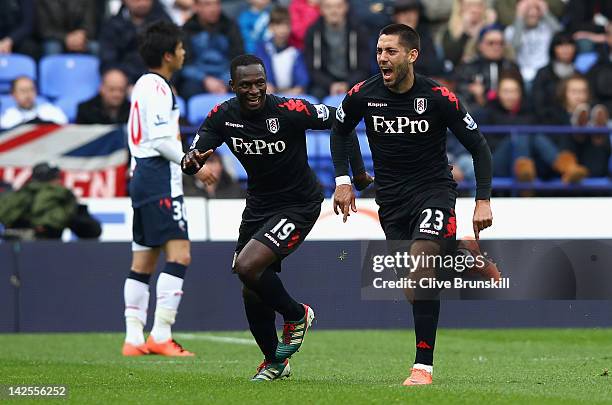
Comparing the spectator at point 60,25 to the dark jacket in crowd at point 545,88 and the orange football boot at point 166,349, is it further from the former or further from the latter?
the orange football boot at point 166,349

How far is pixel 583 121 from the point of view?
17.6 m

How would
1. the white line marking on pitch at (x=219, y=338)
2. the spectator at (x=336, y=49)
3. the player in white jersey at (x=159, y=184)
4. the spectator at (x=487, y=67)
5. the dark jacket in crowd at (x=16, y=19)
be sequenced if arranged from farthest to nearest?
the dark jacket in crowd at (x=16, y=19)
the spectator at (x=487, y=67)
the spectator at (x=336, y=49)
the white line marking on pitch at (x=219, y=338)
the player in white jersey at (x=159, y=184)

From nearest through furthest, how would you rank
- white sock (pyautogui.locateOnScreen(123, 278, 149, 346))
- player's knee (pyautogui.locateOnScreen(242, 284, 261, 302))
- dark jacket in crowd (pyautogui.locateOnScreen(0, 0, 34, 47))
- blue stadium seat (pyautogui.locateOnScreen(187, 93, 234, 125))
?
player's knee (pyautogui.locateOnScreen(242, 284, 261, 302)) < white sock (pyautogui.locateOnScreen(123, 278, 149, 346)) < blue stadium seat (pyautogui.locateOnScreen(187, 93, 234, 125)) < dark jacket in crowd (pyautogui.locateOnScreen(0, 0, 34, 47))

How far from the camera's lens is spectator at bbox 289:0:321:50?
1911cm

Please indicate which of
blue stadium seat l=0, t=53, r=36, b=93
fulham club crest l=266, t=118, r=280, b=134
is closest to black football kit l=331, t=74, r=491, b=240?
fulham club crest l=266, t=118, r=280, b=134

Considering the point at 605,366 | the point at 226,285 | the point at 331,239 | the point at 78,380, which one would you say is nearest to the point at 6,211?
the point at 226,285

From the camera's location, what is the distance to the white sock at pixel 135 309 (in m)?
11.3

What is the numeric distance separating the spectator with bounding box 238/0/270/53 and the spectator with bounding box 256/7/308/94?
0.71 metres

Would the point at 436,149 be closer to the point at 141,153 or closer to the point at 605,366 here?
the point at 605,366

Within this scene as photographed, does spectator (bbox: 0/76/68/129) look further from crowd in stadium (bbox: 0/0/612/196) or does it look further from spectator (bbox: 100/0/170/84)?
spectator (bbox: 100/0/170/84)

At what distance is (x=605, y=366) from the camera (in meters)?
9.67

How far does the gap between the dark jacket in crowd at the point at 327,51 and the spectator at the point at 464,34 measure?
155 centimetres

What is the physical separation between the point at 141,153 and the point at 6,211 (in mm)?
3797

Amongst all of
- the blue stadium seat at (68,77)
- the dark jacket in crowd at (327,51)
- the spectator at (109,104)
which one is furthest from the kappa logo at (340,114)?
the blue stadium seat at (68,77)
